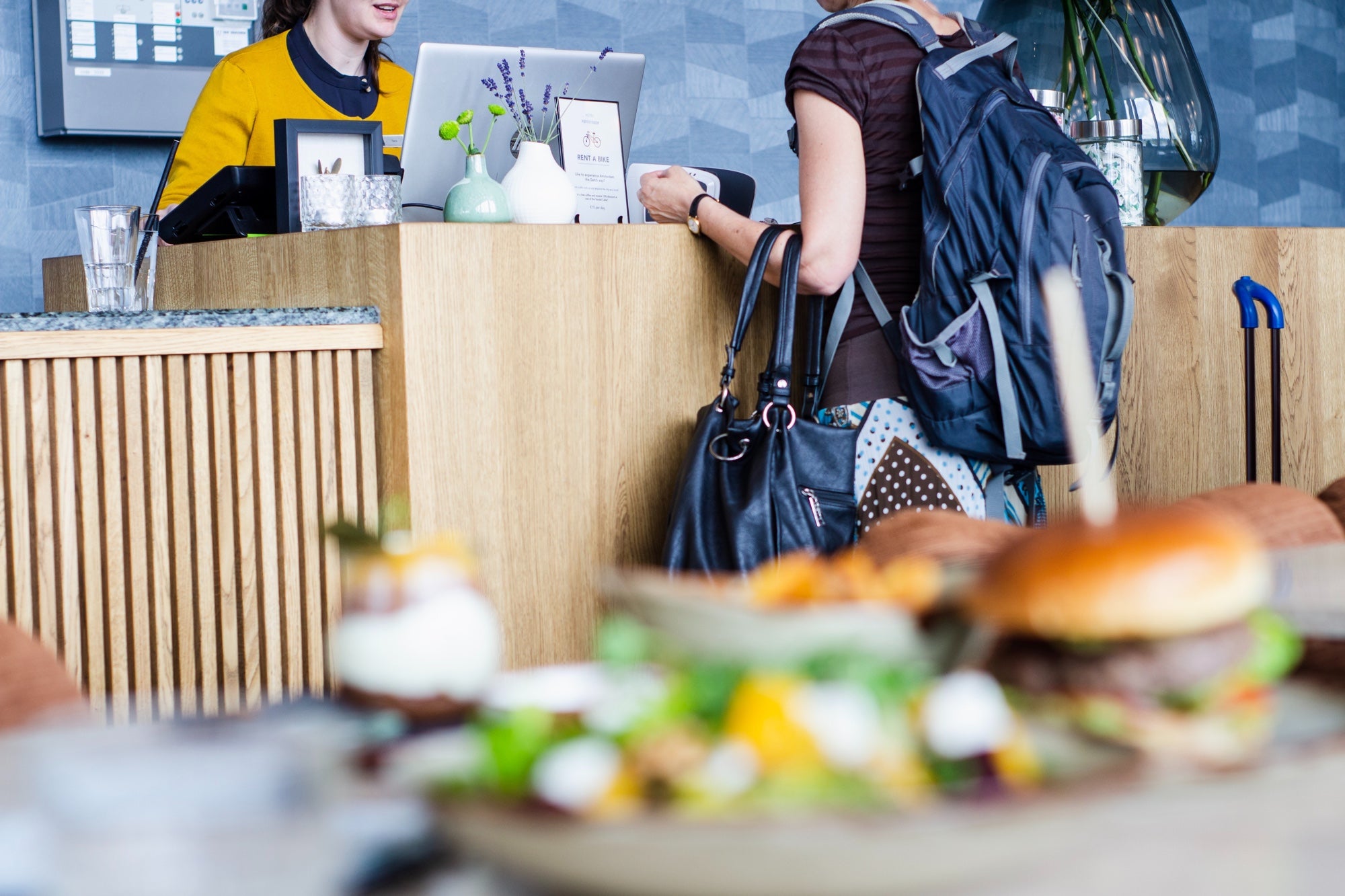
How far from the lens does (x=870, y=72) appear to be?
5.74 feet

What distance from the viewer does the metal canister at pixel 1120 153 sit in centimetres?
232

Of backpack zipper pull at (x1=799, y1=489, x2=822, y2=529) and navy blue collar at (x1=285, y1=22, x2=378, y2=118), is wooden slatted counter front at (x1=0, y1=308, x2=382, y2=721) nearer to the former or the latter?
backpack zipper pull at (x1=799, y1=489, x2=822, y2=529)

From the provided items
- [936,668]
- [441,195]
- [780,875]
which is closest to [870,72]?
[441,195]

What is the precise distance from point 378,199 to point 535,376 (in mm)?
358

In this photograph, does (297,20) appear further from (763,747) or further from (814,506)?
(763,747)

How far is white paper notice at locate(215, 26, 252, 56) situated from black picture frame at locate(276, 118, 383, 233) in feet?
6.71

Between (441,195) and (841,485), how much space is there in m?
0.83

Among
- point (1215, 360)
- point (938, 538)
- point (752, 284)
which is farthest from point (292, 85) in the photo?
point (938, 538)

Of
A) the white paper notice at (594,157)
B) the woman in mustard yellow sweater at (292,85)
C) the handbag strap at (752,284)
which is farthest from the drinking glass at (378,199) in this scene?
the woman in mustard yellow sweater at (292,85)

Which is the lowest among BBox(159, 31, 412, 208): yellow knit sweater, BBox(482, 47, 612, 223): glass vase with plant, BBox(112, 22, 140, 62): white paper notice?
BBox(482, 47, 612, 223): glass vase with plant

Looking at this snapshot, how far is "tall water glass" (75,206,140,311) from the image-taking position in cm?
194

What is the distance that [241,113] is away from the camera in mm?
2867

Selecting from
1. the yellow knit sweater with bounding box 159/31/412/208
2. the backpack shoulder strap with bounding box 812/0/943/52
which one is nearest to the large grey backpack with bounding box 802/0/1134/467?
the backpack shoulder strap with bounding box 812/0/943/52

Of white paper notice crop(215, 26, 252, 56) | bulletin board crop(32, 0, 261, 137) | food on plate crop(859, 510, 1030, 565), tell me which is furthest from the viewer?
white paper notice crop(215, 26, 252, 56)
